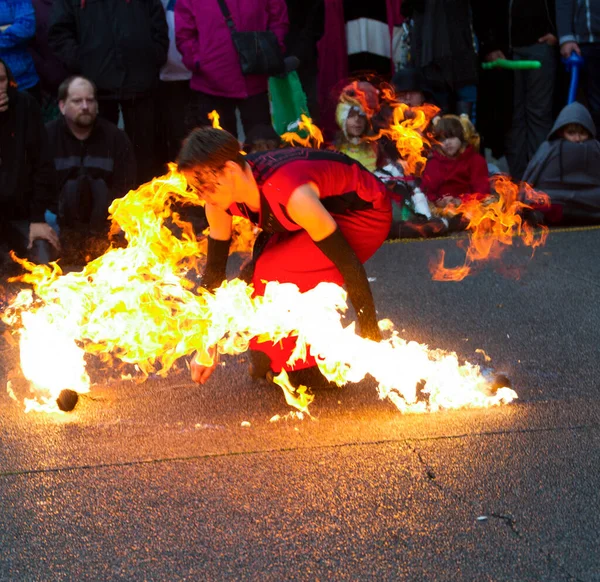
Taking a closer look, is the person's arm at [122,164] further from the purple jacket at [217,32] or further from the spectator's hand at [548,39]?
the spectator's hand at [548,39]

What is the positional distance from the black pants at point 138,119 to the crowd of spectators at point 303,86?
0.01 meters

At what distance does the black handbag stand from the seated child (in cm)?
154

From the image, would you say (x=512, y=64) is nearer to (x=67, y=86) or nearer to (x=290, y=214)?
(x=67, y=86)

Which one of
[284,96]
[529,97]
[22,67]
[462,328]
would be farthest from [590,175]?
[22,67]

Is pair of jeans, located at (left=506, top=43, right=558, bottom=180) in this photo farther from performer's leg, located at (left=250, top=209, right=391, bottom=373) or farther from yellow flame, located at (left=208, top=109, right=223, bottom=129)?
performer's leg, located at (left=250, top=209, right=391, bottom=373)

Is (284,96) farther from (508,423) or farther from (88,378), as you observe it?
(508,423)

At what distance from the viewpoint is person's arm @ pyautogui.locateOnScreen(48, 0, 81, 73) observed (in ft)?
23.4

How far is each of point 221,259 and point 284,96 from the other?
3825 millimetres

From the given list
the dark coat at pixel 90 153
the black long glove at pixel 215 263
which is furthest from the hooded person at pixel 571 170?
the black long glove at pixel 215 263

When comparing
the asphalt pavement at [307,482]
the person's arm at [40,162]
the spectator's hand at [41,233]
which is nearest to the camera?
the asphalt pavement at [307,482]

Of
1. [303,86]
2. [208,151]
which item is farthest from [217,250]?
[303,86]

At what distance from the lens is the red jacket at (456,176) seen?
782 cm

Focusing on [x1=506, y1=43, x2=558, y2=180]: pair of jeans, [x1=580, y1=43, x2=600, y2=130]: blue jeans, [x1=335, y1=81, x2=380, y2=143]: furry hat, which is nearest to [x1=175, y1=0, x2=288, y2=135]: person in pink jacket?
[x1=335, y1=81, x2=380, y2=143]: furry hat

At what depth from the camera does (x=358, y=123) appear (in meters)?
7.71
